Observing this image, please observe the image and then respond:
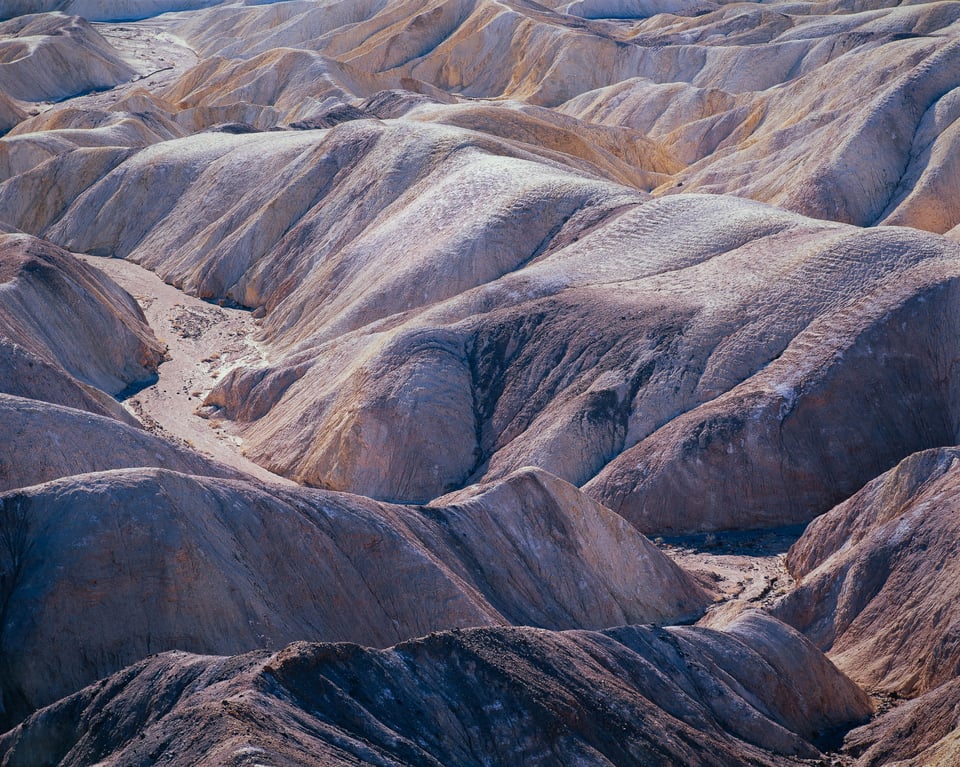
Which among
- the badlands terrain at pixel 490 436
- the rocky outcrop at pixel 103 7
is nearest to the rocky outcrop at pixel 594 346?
the badlands terrain at pixel 490 436

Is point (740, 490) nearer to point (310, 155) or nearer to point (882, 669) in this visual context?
point (882, 669)

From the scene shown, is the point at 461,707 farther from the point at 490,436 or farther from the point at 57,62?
the point at 57,62

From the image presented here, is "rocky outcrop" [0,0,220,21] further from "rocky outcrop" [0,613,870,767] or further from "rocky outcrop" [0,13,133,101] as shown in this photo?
"rocky outcrop" [0,613,870,767]

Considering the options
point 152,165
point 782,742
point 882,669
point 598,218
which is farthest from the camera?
point 152,165

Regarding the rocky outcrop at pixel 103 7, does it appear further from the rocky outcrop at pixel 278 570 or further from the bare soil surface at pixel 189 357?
the rocky outcrop at pixel 278 570

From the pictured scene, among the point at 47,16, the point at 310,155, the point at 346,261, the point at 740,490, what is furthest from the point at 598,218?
the point at 47,16

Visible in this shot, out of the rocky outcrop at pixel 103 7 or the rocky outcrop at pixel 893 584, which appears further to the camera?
the rocky outcrop at pixel 103 7
